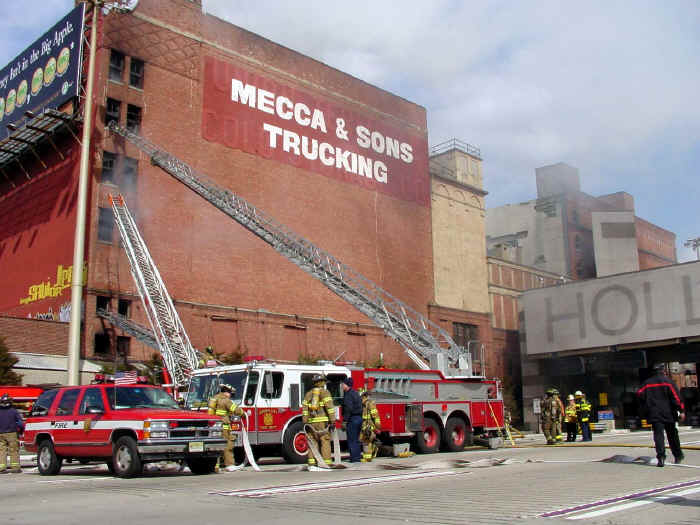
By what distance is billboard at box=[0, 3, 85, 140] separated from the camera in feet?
113

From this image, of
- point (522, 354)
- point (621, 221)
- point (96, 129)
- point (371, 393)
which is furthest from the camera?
point (621, 221)

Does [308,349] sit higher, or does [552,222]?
Answer: [552,222]

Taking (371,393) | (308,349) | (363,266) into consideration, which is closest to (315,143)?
(363,266)

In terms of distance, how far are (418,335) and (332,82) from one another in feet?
83.6

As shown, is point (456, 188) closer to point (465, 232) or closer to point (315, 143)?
point (465, 232)

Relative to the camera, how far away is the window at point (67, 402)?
530 inches

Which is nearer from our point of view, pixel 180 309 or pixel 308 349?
pixel 180 309

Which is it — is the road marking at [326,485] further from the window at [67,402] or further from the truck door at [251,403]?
the window at [67,402]

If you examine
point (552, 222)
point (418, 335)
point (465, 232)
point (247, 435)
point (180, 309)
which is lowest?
point (247, 435)

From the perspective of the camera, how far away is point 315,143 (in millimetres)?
43219

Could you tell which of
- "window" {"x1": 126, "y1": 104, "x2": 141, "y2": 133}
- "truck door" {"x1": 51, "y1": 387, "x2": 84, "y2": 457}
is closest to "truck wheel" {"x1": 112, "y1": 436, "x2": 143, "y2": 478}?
"truck door" {"x1": 51, "y1": 387, "x2": 84, "y2": 457}

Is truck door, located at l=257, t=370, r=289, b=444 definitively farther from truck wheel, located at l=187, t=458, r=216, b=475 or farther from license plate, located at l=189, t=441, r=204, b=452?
license plate, located at l=189, t=441, r=204, b=452

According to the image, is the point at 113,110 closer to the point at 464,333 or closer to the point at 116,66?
the point at 116,66

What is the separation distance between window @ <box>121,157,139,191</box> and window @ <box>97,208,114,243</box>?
1532 mm
